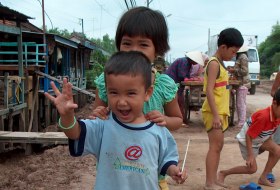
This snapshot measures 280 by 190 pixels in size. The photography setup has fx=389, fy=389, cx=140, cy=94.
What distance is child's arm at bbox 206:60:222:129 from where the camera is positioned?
13.3 feet

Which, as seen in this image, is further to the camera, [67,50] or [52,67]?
[67,50]

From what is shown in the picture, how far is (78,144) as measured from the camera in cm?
192

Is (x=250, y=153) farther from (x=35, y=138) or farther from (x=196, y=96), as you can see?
(x=196, y=96)

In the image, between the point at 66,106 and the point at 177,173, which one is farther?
the point at 177,173

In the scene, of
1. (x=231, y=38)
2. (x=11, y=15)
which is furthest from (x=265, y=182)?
(x=11, y=15)

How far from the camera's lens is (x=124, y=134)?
192 cm

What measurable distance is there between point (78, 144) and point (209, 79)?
2.42 m

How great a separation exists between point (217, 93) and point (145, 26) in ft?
7.31

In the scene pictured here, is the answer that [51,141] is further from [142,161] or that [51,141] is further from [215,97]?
[142,161]

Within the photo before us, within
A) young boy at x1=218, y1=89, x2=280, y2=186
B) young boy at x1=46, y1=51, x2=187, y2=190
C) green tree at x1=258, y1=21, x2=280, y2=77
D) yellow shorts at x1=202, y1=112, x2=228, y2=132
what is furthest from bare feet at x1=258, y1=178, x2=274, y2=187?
green tree at x1=258, y1=21, x2=280, y2=77

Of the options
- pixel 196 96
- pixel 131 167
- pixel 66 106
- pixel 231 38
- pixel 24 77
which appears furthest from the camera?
pixel 24 77

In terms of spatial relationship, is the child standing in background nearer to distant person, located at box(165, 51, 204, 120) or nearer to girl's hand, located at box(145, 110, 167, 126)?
girl's hand, located at box(145, 110, 167, 126)

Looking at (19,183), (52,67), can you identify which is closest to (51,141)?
(19,183)

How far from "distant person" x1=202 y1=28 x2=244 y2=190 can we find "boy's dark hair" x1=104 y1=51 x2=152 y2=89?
2.24m
